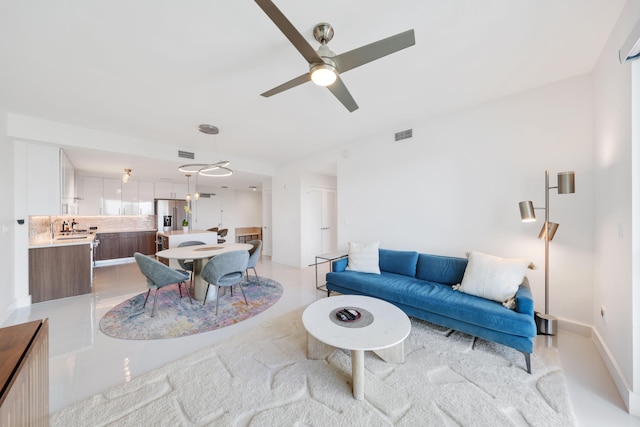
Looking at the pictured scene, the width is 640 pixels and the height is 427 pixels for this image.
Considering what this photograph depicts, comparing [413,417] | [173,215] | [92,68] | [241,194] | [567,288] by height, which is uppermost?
[92,68]

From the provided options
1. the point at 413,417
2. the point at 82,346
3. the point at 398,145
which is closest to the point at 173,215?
the point at 82,346

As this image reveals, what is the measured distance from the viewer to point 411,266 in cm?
331

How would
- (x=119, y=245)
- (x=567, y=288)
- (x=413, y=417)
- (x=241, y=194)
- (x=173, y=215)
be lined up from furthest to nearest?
(x=241, y=194) < (x=173, y=215) < (x=119, y=245) < (x=567, y=288) < (x=413, y=417)

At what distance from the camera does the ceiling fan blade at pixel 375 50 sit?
1.40 metres

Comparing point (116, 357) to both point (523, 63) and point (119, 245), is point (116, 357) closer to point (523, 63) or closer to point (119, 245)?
point (523, 63)

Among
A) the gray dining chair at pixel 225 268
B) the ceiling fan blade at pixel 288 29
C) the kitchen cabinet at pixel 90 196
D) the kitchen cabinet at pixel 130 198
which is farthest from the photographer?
the kitchen cabinet at pixel 130 198

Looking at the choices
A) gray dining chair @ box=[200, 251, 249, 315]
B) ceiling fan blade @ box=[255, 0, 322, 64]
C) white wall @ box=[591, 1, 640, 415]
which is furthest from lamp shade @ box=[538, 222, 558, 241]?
gray dining chair @ box=[200, 251, 249, 315]

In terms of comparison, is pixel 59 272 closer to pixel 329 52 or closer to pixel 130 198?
pixel 130 198

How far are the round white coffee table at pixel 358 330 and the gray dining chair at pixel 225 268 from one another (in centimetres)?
146

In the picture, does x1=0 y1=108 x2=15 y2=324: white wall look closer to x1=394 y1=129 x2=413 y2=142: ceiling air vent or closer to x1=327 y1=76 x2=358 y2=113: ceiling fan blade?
x1=327 y1=76 x2=358 y2=113: ceiling fan blade

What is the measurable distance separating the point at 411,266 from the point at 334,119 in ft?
7.87

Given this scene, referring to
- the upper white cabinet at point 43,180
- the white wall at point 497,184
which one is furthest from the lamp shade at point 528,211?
the upper white cabinet at point 43,180

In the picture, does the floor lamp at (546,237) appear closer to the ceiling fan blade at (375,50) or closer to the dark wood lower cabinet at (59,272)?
the ceiling fan blade at (375,50)

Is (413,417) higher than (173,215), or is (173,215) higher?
(173,215)
